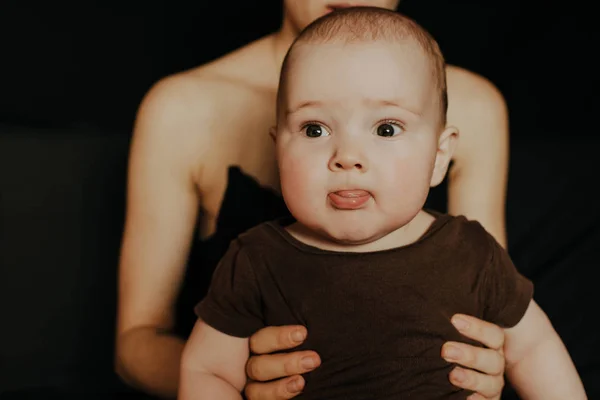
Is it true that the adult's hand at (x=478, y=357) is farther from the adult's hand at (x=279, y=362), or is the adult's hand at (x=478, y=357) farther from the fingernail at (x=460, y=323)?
the adult's hand at (x=279, y=362)

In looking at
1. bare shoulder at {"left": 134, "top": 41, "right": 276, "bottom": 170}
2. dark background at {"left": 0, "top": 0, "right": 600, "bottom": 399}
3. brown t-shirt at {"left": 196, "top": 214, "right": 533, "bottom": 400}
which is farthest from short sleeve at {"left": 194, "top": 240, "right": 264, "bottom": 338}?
dark background at {"left": 0, "top": 0, "right": 600, "bottom": 399}

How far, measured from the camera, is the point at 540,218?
6.18ft

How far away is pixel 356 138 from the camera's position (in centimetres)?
94

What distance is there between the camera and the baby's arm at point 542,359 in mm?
1069

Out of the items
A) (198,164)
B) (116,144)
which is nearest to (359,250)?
(198,164)

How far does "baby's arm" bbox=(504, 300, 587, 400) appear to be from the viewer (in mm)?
1069

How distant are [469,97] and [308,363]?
74 cm

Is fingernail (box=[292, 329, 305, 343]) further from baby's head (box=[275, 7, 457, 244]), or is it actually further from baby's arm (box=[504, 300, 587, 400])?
baby's arm (box=[504, 300, 587, 400])

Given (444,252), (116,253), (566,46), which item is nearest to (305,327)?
(444,252)

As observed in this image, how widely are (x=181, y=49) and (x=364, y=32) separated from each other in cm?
128

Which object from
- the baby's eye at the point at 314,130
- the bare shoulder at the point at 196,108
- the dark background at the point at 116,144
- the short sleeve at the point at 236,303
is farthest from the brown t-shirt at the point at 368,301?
the dark background at the point at 116,144

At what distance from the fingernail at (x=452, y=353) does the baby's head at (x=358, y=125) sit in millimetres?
163

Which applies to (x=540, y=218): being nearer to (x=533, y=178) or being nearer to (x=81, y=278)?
(x=533, y=178)

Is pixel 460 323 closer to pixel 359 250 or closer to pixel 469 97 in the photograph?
pixel 359 250
